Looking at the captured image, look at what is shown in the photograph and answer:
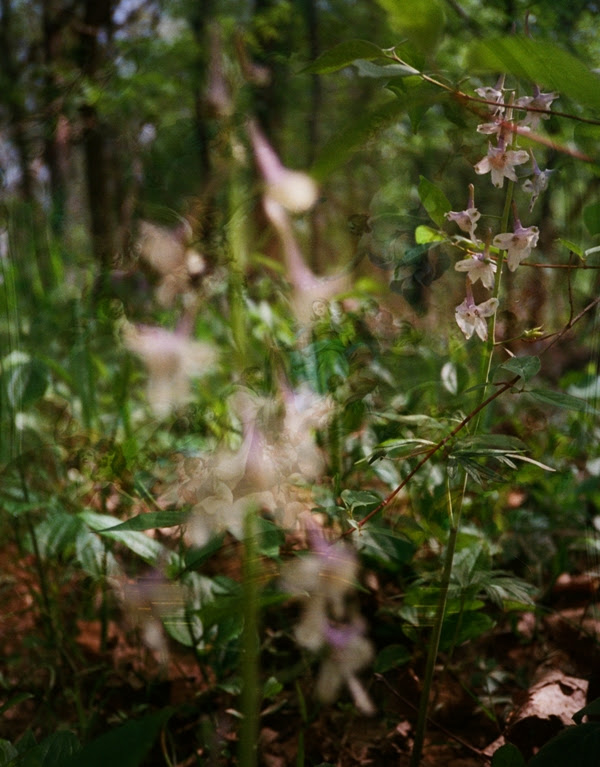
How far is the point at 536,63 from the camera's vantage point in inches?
16.9

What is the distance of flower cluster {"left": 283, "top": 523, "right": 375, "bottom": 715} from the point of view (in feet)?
2.48

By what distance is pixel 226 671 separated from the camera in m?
0.89

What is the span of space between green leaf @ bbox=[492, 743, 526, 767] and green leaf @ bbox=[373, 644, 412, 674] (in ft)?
0.69

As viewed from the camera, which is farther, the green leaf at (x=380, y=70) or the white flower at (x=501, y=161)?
the white flower at (x=501, y=161)

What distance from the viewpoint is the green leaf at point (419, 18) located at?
1.51 ft

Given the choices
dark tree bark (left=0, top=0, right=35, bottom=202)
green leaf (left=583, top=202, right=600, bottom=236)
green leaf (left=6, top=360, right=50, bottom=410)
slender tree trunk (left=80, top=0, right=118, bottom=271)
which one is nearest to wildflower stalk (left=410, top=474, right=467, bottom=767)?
green leaf (left=583, top=202, right=600, bottom=236)

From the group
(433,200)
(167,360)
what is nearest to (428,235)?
(433,200)

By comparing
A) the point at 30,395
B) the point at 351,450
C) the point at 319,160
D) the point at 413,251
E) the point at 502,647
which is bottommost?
the point at 502,647

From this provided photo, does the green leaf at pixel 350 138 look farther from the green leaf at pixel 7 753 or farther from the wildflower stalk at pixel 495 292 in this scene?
the green leaf at pixel 7 753

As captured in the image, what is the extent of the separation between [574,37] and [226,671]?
1053 mm

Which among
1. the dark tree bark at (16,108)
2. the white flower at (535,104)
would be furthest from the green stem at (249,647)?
the dark tree bark at (16,108)

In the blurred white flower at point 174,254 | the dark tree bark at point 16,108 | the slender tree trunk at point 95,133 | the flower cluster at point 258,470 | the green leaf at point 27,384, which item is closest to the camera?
the flower cluster at point 258,470

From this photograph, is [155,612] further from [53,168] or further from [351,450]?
[53,168]

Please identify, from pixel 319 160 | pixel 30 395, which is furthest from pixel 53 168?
pixel 319 160
